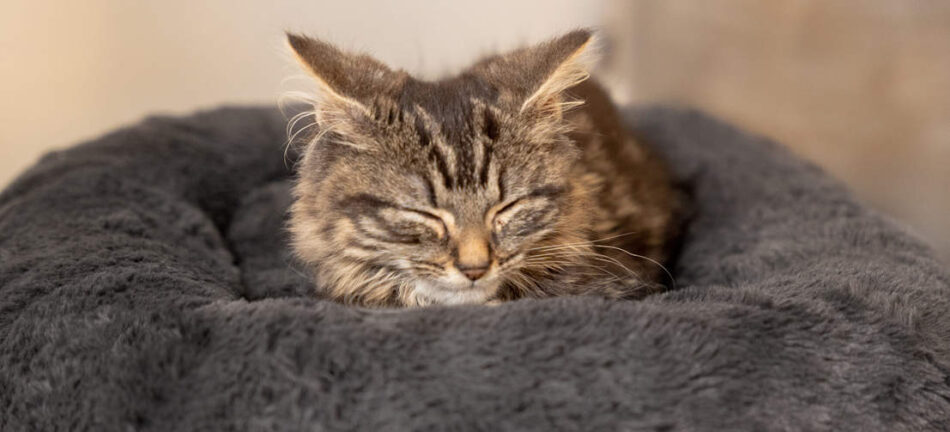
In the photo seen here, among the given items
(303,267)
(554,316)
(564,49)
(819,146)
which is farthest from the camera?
(819,146)

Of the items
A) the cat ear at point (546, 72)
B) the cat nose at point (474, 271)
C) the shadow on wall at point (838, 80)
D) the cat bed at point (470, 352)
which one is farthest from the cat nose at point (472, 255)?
the shadow on wall at point (838, 80)

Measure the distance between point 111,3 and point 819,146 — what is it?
2.59m

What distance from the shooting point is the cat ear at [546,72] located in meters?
1.48

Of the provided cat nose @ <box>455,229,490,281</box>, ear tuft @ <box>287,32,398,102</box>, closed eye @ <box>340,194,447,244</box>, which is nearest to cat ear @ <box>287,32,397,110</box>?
ear tuft @ <box>287,32,398,102</box>

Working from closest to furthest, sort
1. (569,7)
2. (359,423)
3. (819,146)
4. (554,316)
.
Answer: (359,423)
(554,316)
(819,146)
(569,7)

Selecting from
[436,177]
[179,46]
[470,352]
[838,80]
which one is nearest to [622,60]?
[838,80]

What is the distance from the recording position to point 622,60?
129 inches

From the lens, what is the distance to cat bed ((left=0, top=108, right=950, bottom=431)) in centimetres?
114

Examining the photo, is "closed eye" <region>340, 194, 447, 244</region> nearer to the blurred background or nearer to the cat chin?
the cat chin

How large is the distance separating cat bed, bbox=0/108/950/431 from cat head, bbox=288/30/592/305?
0.57 feet

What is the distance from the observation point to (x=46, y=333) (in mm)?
1351

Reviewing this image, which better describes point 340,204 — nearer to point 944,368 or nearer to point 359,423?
point 359,423

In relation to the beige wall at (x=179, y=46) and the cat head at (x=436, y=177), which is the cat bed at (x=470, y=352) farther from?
the beige wall at (x=179, y=46)

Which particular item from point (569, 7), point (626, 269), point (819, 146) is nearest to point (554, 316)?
point (626, 269)
